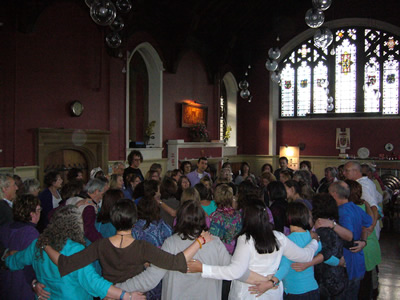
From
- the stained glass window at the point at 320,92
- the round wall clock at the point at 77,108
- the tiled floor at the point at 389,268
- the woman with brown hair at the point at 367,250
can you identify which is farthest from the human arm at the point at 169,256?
the stained glass window at the point at 320,92

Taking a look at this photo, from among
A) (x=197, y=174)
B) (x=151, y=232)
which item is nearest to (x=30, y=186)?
(x=151, y=232)

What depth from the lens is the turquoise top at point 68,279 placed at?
6.55 feet

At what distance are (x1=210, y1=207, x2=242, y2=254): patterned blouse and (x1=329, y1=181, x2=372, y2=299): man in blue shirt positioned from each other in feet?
2.96

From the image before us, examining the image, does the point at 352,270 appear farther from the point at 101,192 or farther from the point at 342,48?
the point at 342,48

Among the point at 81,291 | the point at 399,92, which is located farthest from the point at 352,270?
the point at 399,92

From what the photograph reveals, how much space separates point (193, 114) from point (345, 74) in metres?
6.17

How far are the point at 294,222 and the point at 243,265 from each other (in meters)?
0.60

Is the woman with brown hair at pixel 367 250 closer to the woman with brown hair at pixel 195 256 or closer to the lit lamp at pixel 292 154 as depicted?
the woman with brown hair at pixel 195 256

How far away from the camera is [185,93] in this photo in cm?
1120

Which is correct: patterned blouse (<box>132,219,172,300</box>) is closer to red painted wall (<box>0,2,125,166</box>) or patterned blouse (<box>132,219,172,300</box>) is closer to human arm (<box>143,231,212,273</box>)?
human arm (<box>143,231,212,273</box>)

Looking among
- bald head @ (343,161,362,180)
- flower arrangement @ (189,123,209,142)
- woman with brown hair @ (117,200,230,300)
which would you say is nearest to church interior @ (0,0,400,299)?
flower arrangement @ (189,123,209,142)

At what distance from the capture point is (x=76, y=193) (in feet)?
12.0

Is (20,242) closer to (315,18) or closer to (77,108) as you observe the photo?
(315,18)

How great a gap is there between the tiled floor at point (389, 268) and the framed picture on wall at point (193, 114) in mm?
6305
